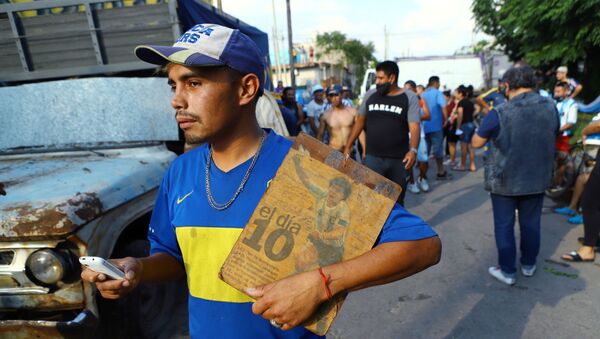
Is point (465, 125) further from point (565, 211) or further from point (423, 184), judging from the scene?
point (565, 211)

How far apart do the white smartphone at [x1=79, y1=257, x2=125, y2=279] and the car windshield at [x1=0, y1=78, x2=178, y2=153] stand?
2.41m

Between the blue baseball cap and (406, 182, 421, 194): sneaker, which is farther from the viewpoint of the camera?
(406, 182, 421, 194): sneaker

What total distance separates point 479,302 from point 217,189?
2969 mm

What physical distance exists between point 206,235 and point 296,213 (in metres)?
0.35

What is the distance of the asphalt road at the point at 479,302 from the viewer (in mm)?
2988

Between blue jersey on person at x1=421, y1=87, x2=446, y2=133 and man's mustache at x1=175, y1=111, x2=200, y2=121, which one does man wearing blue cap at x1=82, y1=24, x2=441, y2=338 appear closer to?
man's mustache at x1=175, y1=111, x2=200, y2=121

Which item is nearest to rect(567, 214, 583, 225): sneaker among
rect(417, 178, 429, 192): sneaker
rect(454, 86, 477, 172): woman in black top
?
rect(417, 178, 429, 192): sneaker

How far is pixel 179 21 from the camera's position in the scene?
392 cm

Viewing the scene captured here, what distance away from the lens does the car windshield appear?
322cm

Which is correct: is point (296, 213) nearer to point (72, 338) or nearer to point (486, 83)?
point (72, 338)

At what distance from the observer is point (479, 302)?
3371 mm

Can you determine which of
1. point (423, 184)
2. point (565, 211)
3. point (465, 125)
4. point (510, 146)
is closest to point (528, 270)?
point (510, 146)

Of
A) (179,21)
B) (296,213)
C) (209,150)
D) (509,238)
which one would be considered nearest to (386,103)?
(509,238)

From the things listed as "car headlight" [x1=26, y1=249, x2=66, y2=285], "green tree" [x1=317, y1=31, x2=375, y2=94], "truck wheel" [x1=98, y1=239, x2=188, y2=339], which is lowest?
"truck wheel" [x1=98, y1=239, x2=188, y2=339]
